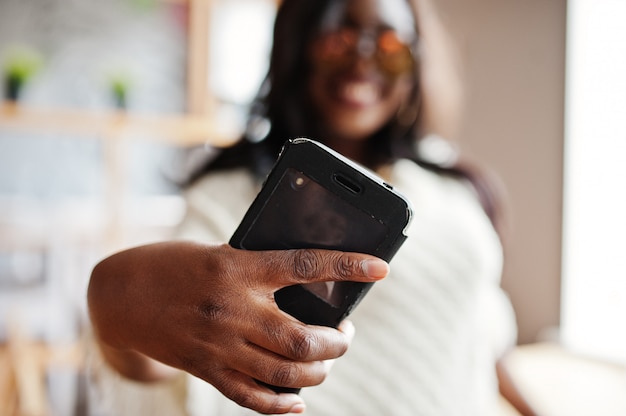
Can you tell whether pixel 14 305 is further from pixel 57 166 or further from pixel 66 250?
pixel 57 166

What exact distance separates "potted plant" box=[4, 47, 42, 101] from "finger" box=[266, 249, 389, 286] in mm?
2057

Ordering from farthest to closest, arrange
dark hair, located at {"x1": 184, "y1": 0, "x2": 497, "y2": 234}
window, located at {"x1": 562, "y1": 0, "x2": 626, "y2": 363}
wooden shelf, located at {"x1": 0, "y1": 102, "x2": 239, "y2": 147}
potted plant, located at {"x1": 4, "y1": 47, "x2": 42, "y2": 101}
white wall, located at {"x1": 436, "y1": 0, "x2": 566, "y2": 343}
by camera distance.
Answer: potted plant, located at {"x1": 4, "y1": 47, "x2": 42, "y2": 101} → wooden shelf, located at {"x1": 0, "y1": 102, "x2": 239, "y2": 147} → white wall, located at {"x1": 436, "y1": 0, "x2": 566, "y2": 343} → window, located at {"x1": 562, "y1": 0, "x2": 626, "y2": 363} → dark hair, located at {"x1": 184, "y1": 0, "x2": 497, "y2": 234}

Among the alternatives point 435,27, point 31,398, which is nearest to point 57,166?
point 31,398

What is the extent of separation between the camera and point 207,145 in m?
0.99

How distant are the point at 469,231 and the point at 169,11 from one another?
1930mm

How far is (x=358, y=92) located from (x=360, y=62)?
0.11 feet

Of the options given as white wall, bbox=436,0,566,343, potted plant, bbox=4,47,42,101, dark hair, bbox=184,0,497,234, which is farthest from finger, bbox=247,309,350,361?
potted plant, bbox=4,47,42,101

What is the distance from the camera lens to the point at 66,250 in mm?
1712

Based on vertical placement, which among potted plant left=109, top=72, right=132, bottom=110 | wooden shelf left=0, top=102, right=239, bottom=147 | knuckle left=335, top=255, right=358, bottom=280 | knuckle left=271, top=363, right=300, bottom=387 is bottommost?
wooden shelf left=0, top=102, right=239, bottom=147

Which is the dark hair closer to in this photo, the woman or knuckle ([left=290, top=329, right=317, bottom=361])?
the woman

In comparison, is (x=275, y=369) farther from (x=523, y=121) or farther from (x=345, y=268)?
(x=523, y=121)

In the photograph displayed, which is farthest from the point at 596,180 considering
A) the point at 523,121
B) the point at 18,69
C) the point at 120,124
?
the point at 18,69

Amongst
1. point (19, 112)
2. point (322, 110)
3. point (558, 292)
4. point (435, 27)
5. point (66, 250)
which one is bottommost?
point (66, 250)

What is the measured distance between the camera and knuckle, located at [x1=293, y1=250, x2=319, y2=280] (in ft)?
A: 0.88
